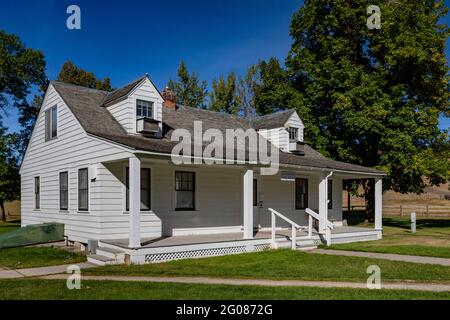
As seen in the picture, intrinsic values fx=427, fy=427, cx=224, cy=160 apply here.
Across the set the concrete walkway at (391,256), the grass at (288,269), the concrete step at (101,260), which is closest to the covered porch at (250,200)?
the concrete step at (101,260)

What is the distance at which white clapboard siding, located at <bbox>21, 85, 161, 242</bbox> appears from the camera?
1349cm

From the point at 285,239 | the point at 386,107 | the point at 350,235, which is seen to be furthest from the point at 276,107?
the point at 285,239

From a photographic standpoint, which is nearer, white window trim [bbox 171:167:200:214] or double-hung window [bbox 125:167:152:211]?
double-hung window [bbox 125:167:152:211]

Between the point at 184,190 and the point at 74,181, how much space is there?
3.90 meters

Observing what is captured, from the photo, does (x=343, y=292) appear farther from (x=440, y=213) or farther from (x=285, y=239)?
(x=440, y=213)

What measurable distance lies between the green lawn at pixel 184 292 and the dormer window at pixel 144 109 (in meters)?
7.78

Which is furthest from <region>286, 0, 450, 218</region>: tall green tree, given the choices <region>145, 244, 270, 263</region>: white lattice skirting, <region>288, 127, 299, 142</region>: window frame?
<region>145, 244, 270, 263</region>: white lattice skirting

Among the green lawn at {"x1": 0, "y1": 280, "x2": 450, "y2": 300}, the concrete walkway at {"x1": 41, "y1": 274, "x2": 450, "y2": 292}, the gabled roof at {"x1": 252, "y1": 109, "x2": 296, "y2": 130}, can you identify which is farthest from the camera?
the gabled roof at {"x1": 252, "y1": 109, "x2": 296, "y2": 130}

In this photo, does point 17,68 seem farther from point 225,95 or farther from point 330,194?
point 330,194

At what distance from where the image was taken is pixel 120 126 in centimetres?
1532

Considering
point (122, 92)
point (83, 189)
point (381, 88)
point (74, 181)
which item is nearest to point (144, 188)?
point (83, 189)

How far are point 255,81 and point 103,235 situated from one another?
3037 cm

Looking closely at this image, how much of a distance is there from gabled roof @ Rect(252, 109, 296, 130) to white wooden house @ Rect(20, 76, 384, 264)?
0.47m

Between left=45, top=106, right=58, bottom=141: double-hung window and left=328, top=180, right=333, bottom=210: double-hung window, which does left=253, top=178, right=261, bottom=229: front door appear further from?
left=45, top=106, right=58, bottom=141: double-hung window
